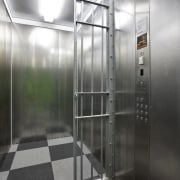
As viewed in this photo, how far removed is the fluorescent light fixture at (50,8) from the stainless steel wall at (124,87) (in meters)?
1.24

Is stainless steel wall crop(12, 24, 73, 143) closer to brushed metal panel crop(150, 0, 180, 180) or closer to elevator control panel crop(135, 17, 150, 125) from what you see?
elevator control panel crop(135, 17, 150, 125)

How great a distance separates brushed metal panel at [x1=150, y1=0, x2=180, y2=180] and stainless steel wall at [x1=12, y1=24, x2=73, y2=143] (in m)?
2.48

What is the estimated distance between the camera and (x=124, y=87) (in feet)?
5.18

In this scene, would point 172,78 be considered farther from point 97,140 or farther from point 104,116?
point 97,140

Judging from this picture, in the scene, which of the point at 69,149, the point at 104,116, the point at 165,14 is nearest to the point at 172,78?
the point at 165,14

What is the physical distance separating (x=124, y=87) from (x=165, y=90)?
1.82ft

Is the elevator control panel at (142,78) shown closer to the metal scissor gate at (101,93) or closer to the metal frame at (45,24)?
the metal scissor gate at (101,93)

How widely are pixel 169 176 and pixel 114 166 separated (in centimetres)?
90

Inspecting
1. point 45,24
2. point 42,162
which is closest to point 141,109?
point 42,162

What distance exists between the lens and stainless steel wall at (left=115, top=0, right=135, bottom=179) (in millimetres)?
1447

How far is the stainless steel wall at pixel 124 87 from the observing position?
1.45 m

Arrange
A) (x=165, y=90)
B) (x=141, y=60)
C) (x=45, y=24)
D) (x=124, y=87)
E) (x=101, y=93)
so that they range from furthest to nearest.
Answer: (x=45, y=24) < (x=101, y=93) < (x=124, y=87) < (x=141, y=60) < (x=165, y=90)

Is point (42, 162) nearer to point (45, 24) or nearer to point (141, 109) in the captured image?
point (141, 109)

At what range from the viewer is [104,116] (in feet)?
5.97
